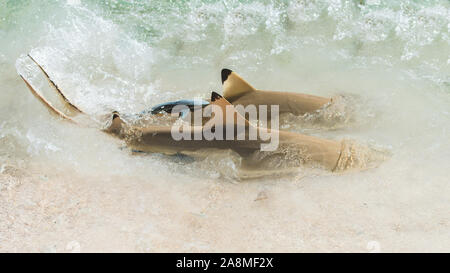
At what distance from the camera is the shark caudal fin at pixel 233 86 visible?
3352 millimetres

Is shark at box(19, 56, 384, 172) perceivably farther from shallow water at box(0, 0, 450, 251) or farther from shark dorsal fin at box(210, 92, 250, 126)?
shallow water at box(0, 0, 450, 251)

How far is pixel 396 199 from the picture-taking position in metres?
2.93

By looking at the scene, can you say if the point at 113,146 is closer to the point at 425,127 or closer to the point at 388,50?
the point at 425,127

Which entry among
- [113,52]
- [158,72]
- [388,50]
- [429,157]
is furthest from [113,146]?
[388,50]

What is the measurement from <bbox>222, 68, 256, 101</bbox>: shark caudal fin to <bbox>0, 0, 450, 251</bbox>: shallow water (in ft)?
1.57

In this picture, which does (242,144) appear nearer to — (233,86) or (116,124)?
(233,86)

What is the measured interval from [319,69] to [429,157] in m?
1.62

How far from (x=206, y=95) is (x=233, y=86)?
2.67 ft

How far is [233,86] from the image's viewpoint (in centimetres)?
343

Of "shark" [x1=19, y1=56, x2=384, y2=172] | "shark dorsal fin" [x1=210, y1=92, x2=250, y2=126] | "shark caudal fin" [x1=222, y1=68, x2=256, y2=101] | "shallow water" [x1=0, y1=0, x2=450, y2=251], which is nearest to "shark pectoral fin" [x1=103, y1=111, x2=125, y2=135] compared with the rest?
"shark" [x1=19, y1=56, x2=384, y2=172]

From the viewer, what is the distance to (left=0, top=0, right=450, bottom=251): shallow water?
272cm

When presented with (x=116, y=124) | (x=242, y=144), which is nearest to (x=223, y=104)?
(x=242, y=144)

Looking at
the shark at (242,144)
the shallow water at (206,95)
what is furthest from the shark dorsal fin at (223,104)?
the shallow water at (206,95)

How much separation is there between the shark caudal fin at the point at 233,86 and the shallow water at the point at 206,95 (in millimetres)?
478
